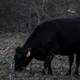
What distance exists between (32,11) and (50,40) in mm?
7049

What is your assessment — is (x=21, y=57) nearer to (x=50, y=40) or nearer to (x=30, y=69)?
(x=50, y=40)

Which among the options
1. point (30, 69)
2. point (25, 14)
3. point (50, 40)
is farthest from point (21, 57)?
point (25, 14)

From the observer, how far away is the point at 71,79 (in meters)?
6.98

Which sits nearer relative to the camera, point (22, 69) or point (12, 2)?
point (22, 69)

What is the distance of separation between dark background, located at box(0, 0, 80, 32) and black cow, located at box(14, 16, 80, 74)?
6508 millimetres

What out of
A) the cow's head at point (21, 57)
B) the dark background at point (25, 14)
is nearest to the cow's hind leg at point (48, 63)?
the cow's head at point (21, 57)

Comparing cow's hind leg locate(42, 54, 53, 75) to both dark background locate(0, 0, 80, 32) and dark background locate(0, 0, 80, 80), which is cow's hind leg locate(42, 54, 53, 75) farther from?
dark background locate(0, 0, 80, 32)

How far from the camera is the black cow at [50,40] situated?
22.0 ft

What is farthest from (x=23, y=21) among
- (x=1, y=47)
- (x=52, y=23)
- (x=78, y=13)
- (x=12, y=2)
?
(x=52, y=23)

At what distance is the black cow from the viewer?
6.71 m

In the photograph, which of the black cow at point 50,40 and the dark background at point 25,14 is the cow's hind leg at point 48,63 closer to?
the black cow at point 50,40

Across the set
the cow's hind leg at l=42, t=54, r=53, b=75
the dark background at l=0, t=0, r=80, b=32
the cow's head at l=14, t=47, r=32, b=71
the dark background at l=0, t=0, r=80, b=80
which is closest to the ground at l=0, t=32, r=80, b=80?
the cow's hind leg at l=42, t=54, r=53, b=75

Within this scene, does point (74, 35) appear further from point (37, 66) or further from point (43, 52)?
point (37, 66)

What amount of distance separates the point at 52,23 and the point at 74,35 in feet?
1.82
